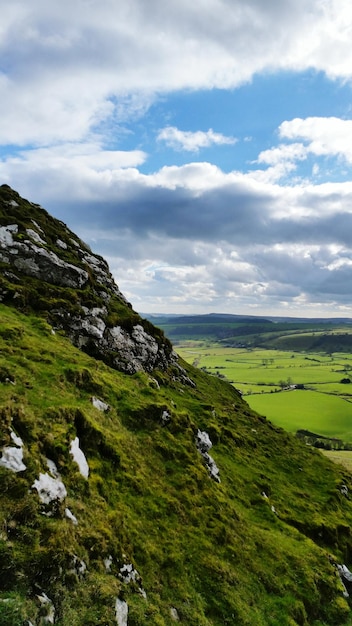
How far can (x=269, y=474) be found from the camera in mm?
54375

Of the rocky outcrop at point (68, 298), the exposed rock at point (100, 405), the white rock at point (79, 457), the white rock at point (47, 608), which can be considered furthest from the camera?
the rocky outcrop at point (68, 298)

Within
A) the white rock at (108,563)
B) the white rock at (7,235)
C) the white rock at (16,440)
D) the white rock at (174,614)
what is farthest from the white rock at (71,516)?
the white rock at (7,235)

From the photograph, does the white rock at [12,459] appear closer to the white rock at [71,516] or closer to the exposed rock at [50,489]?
the exposed rock at [50,489]

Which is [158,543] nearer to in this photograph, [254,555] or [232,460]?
[254,555]

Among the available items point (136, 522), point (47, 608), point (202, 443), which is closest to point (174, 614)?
point (136, 522)

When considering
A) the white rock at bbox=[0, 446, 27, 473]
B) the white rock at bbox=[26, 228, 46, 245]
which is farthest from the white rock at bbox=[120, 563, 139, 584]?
the white rock at bbox=[26, 228, 46, 245]

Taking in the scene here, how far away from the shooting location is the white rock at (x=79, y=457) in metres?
24.7

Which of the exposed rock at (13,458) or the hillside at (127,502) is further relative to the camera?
the exposed rock at (13,458)

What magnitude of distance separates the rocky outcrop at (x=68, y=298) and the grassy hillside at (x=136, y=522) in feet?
16.6

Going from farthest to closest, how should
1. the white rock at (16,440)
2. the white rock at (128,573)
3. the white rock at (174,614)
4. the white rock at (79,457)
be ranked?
the white rock at (79,457) → the white rock at (174,614) → the white rock at (16,440) → the white rock at (128,573)

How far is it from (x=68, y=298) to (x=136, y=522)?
1583 inches

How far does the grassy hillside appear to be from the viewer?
1727 centimetres

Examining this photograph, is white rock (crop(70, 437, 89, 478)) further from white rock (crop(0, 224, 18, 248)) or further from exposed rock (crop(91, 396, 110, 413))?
white rock (crop(0, 224, 18, 248))

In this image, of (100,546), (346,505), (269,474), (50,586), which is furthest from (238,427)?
(50,586)
